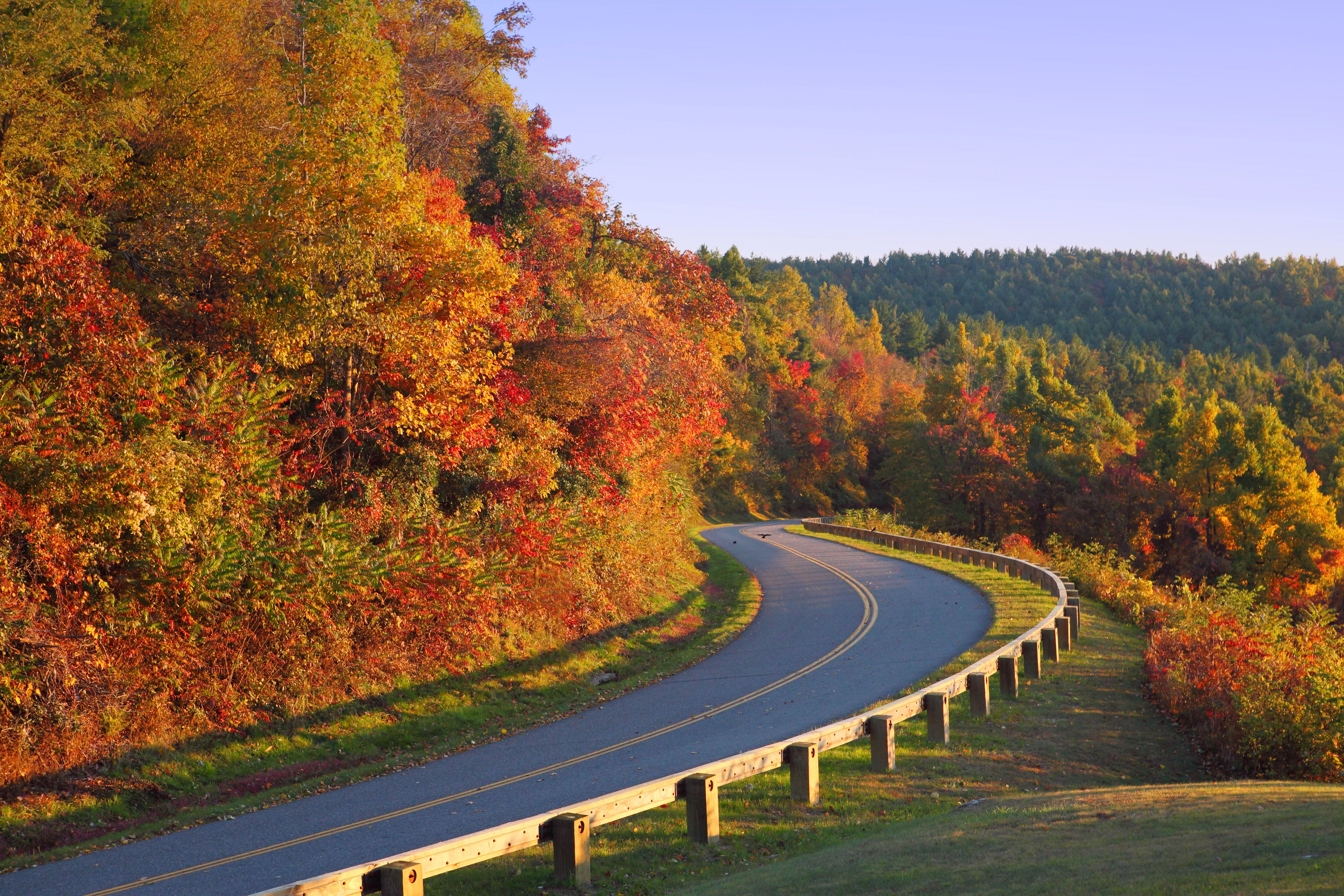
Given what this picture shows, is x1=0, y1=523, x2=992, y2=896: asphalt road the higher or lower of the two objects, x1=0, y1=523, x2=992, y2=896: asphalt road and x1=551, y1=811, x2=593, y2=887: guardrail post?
the lower

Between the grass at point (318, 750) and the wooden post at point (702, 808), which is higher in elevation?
the wooden post at point (702, 808)

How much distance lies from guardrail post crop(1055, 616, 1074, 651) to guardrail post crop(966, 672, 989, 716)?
5255mm

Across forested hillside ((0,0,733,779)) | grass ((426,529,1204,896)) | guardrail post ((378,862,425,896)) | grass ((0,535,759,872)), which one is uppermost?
forested hillside ((0,0,733,779))

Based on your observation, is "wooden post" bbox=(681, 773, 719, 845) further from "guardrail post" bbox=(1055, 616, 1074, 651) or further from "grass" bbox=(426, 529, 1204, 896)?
"guardrail post" bbox=(1055, 616, 1074, 651)

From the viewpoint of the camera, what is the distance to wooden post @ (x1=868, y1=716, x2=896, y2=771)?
10.7 metres

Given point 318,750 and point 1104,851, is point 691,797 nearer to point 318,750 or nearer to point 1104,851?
point 1104,851

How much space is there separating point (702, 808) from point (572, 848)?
143cm

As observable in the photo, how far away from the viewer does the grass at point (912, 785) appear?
791cm

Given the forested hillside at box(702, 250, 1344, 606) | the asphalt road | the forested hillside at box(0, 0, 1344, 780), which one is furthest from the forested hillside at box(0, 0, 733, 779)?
the forested hillside at box(702, 250, 1344, 606)

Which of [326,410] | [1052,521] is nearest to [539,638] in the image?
[326,410]

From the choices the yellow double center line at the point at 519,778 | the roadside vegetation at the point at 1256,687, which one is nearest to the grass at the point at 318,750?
the yellow double center line at the point at 519,778

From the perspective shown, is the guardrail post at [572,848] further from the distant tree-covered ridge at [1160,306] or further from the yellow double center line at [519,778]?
the distant tree-covered ridge at [1160,306]

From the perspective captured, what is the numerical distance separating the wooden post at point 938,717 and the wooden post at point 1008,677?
2963 mm

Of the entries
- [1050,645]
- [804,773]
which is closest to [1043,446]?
[1050,645]
